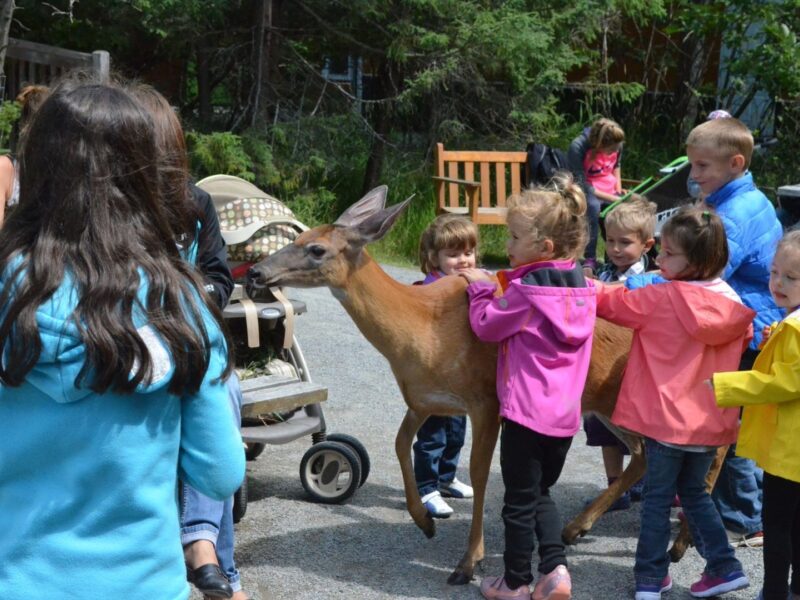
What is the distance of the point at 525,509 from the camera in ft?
14.7

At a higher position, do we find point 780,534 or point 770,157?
point 770,157

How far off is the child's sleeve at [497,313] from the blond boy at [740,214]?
3.55 feet

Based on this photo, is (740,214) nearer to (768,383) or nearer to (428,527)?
(768,383)

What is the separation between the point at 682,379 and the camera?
4430 mm

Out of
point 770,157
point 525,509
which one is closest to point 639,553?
point 525,509

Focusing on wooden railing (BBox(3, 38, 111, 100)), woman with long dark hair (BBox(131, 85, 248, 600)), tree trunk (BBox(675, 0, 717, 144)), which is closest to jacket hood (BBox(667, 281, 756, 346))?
woman with long dark hair (BBox(131, 85, 248, 600))

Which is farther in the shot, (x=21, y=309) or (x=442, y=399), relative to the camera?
(x=442, y=399)

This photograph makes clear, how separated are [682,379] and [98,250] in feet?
9.49

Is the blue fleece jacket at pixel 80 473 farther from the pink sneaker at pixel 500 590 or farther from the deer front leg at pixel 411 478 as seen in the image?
the deer front leg at pixel 411 478

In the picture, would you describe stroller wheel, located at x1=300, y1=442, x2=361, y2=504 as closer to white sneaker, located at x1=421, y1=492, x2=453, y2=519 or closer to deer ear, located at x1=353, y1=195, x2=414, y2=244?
white sneaker, located at x1=421, y1=492, x2=453, y2=519

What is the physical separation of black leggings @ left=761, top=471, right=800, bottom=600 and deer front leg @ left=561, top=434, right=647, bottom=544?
96cm

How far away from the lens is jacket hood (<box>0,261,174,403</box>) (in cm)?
208

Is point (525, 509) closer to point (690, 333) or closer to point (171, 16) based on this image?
point (690, 333)

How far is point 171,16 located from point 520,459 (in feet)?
29.4
